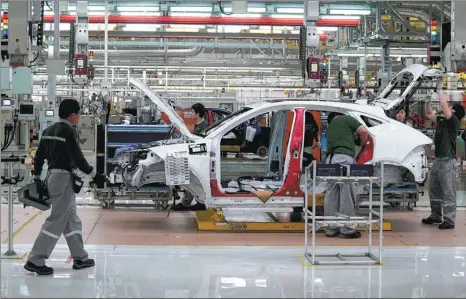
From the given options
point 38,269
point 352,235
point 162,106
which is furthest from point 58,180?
point 352,235

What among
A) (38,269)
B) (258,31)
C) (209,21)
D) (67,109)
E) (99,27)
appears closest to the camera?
(38,269)

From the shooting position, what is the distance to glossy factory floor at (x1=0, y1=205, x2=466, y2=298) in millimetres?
5359

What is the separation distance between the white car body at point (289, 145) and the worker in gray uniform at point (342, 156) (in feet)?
1.35

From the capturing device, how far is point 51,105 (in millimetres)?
11352

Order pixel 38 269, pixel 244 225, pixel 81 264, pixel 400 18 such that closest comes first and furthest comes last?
pixel 38 269 < pixel 81 264 < pixel 244 225 < pixel 400 18

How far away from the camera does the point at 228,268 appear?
20.3 feet

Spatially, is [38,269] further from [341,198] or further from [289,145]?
[341,198]

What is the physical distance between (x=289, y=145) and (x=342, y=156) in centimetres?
68

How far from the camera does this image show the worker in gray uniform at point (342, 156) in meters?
7.80

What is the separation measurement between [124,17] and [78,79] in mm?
3757

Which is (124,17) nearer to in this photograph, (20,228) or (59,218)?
(20,228)

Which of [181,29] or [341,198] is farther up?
[181,29]

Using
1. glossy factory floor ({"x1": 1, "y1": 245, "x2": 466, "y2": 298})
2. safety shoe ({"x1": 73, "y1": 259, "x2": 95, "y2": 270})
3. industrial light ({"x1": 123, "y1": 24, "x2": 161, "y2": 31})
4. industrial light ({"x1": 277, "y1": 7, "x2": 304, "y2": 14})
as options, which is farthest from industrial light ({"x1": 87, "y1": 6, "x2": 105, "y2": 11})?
safety shoe ({"x1": 73, "y1": 259, "x2": 95, "y2": 270})

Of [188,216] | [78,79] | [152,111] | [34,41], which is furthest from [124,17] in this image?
[188,216]
